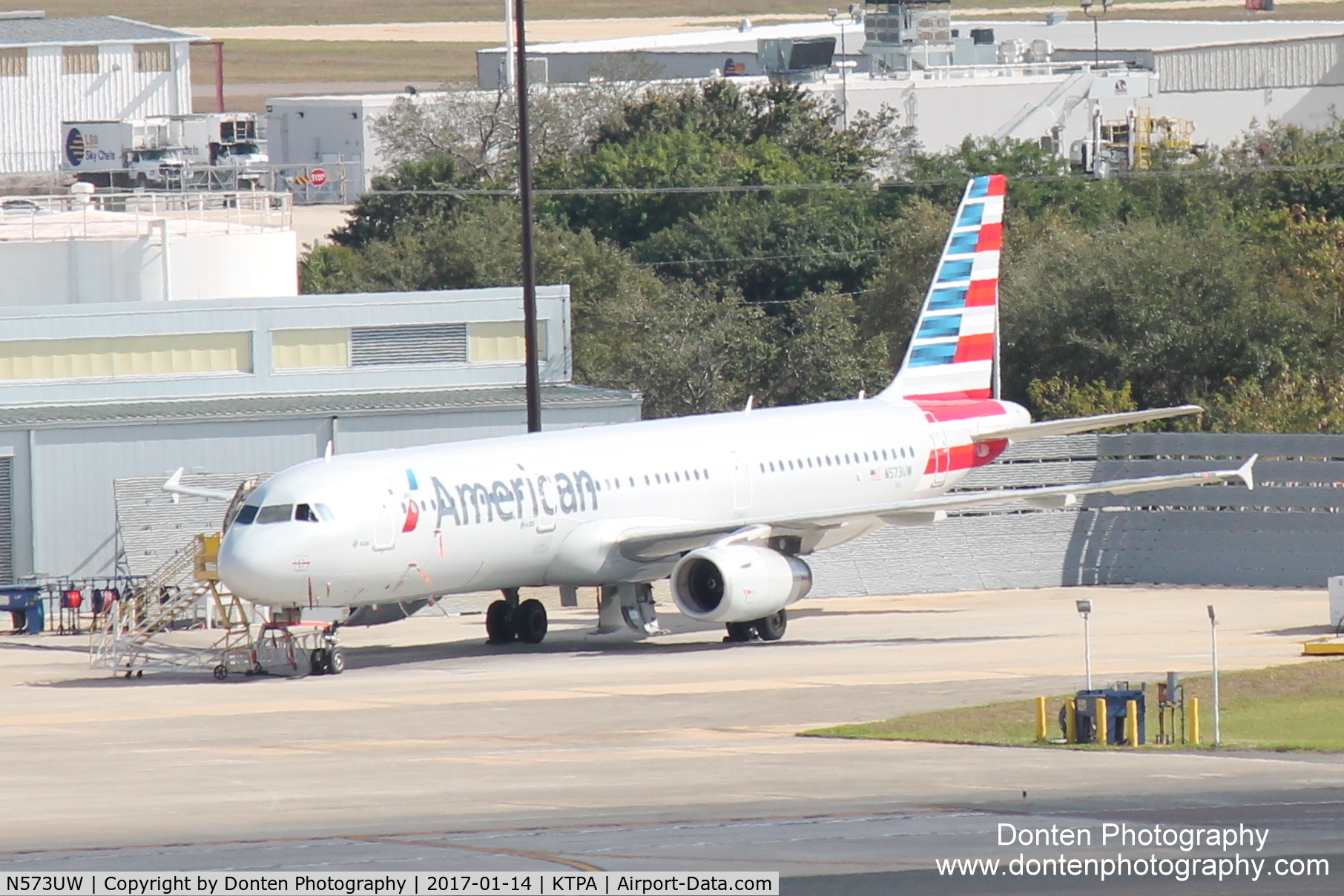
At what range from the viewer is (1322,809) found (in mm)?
19906

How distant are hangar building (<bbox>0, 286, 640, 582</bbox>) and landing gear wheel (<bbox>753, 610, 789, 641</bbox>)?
10.4m

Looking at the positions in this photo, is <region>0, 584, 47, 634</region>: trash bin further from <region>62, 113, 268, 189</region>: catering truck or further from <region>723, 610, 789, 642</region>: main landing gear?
<region>62, 113, 268, 189</region>: catering truck

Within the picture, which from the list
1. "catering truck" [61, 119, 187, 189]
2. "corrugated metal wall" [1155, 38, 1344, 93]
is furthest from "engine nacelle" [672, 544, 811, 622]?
"corrugated metal wall" [1155, 38, 1344, 93]

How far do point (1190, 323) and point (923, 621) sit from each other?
16031mm

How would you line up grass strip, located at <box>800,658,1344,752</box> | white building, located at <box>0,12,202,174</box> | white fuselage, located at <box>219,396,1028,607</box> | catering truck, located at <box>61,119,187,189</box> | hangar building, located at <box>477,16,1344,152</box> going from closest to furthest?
grass strip, located at <box>800,658,1344,752</box>
white fuselage, located at <box>219,396,1028,607</box>
catering truck, located at <box>61,119,187,189</box>
hangar building, located at <box>477,16,1344,152</box>
white building, located at <box>0,12,202,174</box>

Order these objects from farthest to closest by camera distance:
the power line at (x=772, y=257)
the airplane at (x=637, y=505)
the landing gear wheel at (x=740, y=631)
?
the power line at (x=772, y=257) → the landing gear wheel at (x=740, y=631) → the airplane at (x=637, y=505)

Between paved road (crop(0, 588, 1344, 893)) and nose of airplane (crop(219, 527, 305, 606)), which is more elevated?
nose of airplane (crop(219, 527, 305, 606))

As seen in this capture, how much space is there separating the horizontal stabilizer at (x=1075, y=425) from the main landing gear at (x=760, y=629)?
6912 mm

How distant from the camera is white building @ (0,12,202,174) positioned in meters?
132

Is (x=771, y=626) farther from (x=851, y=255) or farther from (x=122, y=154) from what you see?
(x=122, y=154)

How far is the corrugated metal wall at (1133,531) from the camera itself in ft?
145

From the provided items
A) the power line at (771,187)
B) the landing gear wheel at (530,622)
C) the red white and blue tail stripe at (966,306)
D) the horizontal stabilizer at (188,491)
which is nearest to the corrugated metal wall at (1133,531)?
the red white and blue tail stripe at (966,306)

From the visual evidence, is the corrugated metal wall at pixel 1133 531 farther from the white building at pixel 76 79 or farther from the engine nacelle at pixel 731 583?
the white building at pixel 76 79

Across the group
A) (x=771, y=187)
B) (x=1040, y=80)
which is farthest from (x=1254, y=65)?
(x=771, y=187)
